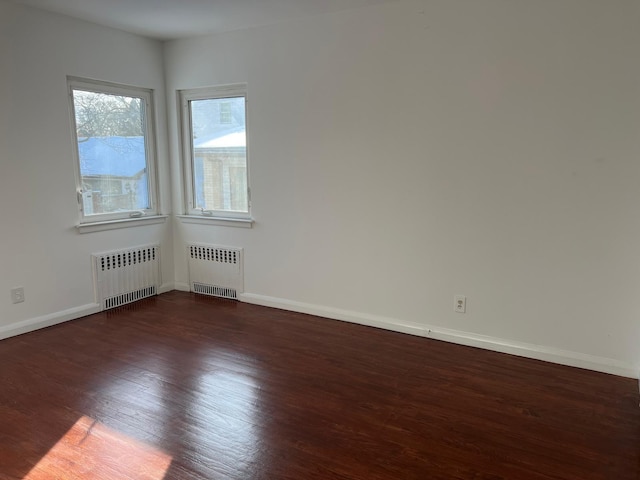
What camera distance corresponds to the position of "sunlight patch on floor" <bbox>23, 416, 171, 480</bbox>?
81.6 inches

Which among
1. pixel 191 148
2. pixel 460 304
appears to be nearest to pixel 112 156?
pixel 191 148

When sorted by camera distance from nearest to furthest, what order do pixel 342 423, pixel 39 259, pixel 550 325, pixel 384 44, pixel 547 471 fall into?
pixel 547 471 → pixel 342 423 → pixel 550 325 → pixel 384 44 → pixel 39 259

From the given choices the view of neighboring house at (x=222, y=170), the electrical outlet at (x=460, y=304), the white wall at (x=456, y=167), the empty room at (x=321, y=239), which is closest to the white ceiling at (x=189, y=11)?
the empty room at (x=321, y=239)

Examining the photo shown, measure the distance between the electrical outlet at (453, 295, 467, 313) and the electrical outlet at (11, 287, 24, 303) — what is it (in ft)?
11.2

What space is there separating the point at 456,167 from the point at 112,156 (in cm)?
313

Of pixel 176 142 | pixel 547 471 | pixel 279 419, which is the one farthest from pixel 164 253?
pixel 547 471

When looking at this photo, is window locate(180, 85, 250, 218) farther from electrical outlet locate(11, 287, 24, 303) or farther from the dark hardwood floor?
electrical outlet locate(11, 287, 24, 303)

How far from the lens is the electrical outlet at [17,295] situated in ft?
11.9

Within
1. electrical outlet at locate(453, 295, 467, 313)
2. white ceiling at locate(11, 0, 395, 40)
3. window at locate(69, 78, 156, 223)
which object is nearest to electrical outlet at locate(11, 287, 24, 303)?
window at locate(69, 78, 156, 223)

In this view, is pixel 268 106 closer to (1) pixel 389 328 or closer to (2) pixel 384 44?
(2) pixel 384 44

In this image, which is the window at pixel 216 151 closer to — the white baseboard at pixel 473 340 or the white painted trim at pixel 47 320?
the white baseboard at pixel 473 340

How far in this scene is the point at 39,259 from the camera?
379 centimetres

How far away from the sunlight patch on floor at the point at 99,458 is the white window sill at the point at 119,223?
215 cm

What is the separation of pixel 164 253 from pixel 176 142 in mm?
1171
